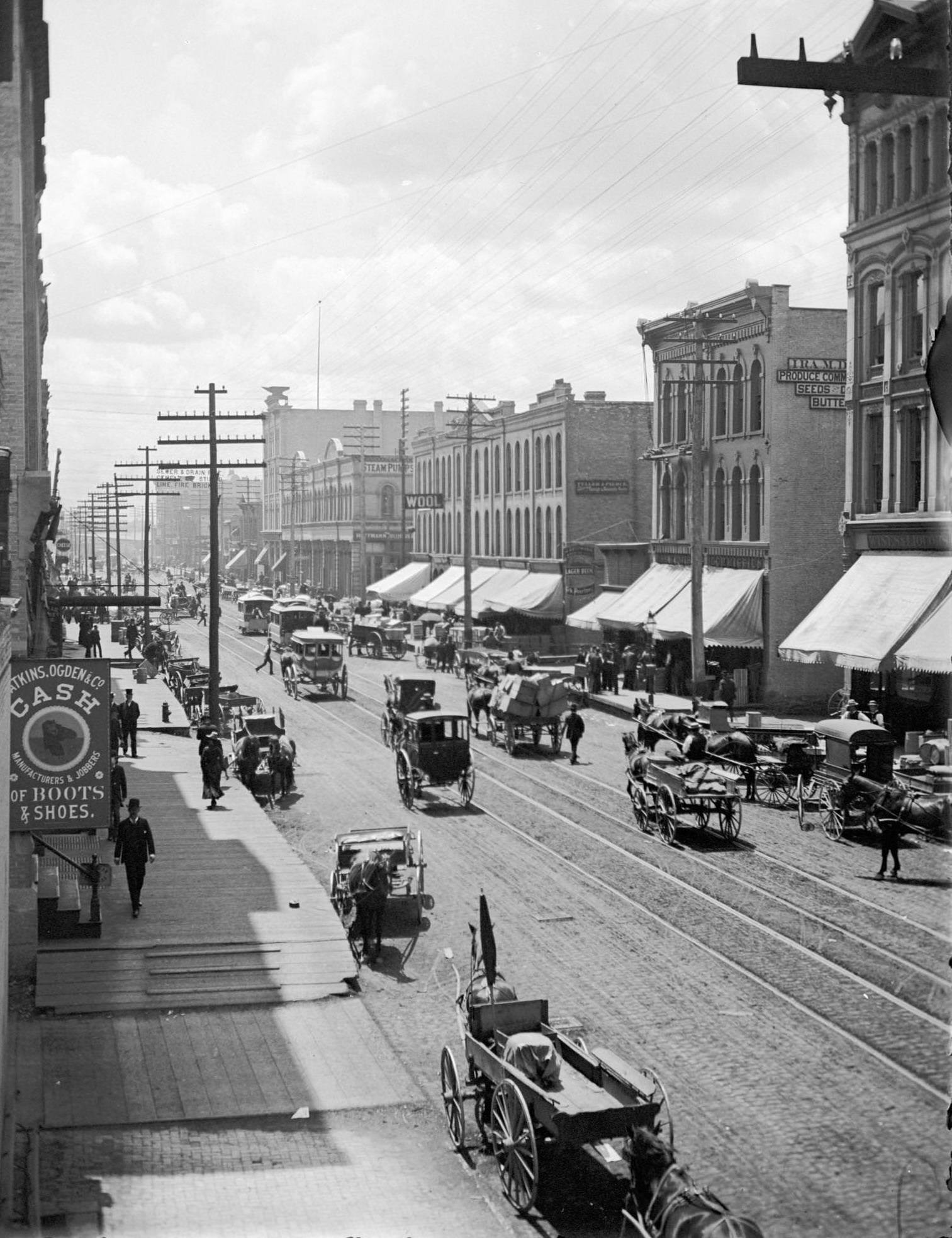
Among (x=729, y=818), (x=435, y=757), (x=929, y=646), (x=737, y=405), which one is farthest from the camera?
(x=737, y=405)

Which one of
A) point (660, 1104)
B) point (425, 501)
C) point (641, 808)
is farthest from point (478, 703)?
point (425, 501)

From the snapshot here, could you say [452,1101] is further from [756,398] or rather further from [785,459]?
[756,398]

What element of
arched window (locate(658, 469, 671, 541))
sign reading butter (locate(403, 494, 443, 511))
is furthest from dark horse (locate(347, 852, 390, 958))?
sign reading butter (locate(403, 494, 443, 511))

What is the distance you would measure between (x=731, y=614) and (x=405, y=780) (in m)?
17.8

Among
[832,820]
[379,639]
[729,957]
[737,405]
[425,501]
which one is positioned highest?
[737,405]

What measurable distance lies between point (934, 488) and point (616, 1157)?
946 inches

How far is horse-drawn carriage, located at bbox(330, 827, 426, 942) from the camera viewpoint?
17594mm

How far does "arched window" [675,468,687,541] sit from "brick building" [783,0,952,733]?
12.5 m

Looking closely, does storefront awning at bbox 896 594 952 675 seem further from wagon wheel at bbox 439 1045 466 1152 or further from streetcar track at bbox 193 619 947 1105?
wagon wheel at bbox 439 1045 466 1152

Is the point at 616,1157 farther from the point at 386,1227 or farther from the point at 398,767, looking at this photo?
the point at 398,767

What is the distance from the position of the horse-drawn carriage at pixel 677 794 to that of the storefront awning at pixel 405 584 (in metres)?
56.0

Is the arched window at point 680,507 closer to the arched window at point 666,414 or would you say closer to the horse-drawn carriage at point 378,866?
the arched window at point 666,414

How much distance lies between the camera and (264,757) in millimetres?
29938

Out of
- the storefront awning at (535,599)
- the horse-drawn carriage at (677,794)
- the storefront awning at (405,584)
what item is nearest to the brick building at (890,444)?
the horse-drawn carriage at (677,794)
